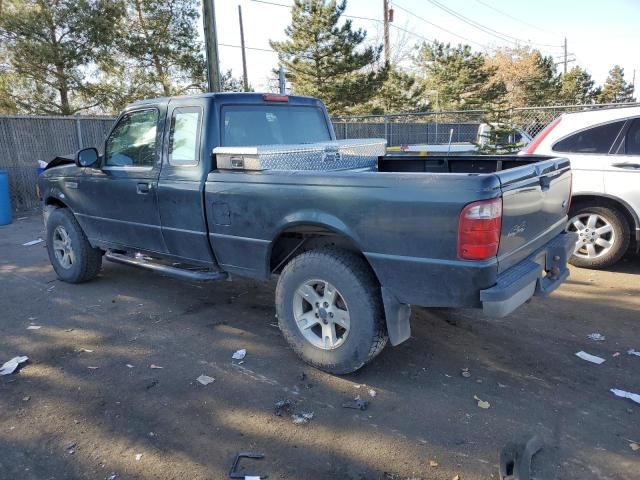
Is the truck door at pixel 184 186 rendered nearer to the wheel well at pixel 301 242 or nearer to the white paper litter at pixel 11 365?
the wheel well at pixel 301 242

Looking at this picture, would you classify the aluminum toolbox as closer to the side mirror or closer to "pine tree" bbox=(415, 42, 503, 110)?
the side mirror

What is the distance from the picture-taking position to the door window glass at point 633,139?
18.5 ft

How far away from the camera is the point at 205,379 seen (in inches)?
142

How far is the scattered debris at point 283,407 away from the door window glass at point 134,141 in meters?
2.59

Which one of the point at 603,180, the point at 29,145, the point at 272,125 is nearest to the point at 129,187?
the point at 272,125

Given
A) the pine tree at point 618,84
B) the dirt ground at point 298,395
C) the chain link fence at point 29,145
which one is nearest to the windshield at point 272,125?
the dirt ground at point 298,395

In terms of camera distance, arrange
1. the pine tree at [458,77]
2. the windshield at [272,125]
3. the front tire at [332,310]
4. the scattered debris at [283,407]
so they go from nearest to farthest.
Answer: the scattered debris at [283,407] → the front tire at [332,310] → the windshield at [272,125] → the pine tree at [458,77]

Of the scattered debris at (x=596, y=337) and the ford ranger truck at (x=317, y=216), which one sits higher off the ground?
the ford ranger truck at (x=317, y=216)

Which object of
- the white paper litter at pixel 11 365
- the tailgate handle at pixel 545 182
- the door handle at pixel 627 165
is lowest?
the white paper litter at pixel 11 365

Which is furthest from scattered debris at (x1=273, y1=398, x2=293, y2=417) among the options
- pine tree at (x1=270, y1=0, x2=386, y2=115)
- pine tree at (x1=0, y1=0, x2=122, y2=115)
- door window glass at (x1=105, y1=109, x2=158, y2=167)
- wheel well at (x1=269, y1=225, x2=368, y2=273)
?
pine tree at (x1=270, y1=0, x2=386, y2=115)

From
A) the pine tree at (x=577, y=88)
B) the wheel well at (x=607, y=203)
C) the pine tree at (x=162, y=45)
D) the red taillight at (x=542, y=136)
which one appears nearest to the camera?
the wheel well at (x=607, y=203)

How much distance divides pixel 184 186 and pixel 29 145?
9.27 meters

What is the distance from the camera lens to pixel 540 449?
2721 millimetres

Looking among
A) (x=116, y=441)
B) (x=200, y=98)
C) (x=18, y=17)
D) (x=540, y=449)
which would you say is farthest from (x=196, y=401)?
(x=18, y=17)
